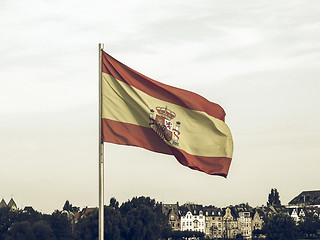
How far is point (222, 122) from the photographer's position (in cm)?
2177

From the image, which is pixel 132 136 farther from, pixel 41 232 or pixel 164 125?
pixel 41 232

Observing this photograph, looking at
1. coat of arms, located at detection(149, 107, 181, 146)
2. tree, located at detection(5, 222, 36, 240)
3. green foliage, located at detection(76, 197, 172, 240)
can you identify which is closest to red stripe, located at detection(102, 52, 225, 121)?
coat of arms, located at detection(149, 107, 181, 146)

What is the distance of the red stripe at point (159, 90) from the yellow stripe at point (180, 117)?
0.41ft

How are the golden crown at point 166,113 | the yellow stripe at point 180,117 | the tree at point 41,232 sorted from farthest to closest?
the tree at point 41,232
the golden crown at point 166,113
the yellow stripe at point 180,117

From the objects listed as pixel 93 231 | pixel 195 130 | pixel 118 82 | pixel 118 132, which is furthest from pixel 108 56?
pixel 93 231

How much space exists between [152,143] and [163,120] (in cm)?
71

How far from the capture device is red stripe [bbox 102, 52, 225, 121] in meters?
20.0

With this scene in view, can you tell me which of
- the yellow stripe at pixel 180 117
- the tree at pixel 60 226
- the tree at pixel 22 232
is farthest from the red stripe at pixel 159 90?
the tree at pixel 60 226

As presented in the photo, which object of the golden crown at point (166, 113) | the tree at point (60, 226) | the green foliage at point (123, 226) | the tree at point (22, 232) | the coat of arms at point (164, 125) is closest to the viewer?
the coat of arms at point (164, 125)

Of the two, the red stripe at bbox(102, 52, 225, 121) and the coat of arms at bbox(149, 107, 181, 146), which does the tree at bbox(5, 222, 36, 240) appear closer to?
the red stripe at bbox(102, 52, 225, 121)

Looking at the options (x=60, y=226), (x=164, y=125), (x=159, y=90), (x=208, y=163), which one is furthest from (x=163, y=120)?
(x=60, y=226)

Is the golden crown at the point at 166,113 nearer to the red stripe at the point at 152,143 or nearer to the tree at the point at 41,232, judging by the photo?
the red stripe at the point at 152,143

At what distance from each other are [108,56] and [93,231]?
140 metres

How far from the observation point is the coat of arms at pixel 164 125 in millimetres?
20562
